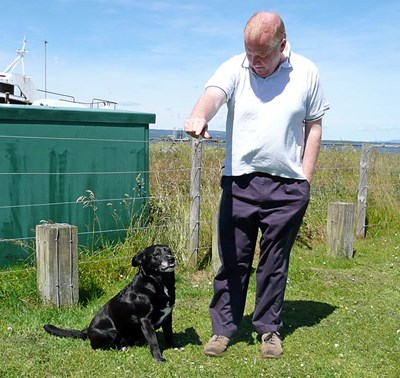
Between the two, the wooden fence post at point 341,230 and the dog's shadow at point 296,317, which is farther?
the wooden fence post at point 341,230

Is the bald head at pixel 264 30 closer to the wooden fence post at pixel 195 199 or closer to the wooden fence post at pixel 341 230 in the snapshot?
the wooden fence post at pixel 195 199

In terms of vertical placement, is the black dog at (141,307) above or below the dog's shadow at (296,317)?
above

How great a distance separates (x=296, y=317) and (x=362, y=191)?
14.1 feet

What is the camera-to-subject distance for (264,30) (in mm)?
3326

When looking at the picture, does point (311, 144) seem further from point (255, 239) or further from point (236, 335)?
point (236, 335)

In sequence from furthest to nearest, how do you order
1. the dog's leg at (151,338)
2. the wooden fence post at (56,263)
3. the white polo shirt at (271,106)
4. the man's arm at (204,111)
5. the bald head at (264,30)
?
the wooden fence post at (56,263), the dog's leg at (151,338), the white polo shirt at (271,106), the bald head at (264,30), the man's arm at (204,111)

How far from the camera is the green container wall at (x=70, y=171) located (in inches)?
227

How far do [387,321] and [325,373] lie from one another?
1.33m

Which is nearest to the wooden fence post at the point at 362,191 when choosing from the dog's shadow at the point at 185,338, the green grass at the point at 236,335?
the green grass at the point at 236,335

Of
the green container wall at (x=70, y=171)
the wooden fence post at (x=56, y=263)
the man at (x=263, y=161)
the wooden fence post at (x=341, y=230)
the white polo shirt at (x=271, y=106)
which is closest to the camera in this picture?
the man at (x=263, y=161)

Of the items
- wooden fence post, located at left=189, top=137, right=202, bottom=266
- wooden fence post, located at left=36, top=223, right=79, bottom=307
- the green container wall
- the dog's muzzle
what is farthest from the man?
the green container wall

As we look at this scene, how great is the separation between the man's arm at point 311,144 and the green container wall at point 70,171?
9.84ft

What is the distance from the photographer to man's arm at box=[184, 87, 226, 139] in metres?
3.14

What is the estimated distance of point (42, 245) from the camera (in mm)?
4832
